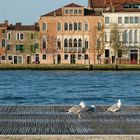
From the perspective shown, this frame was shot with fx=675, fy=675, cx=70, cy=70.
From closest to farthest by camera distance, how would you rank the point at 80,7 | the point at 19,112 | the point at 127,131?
the point at 127,131 → the point at 19,112 → the point at 80,7

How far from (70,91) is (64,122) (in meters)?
25.5

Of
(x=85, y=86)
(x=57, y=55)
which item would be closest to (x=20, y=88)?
(x=85, y=86)

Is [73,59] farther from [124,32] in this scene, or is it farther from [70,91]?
[70,91]

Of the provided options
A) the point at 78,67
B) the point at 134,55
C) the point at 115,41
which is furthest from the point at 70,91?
the point at 134,55

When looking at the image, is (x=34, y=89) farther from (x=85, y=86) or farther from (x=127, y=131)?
(x=127, y=131)

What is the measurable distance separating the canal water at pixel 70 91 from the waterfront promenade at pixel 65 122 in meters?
11.6

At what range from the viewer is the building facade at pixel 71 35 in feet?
284

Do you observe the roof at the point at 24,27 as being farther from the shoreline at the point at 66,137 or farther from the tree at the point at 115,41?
the shoreline at the point at 66,137

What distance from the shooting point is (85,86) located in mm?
51938

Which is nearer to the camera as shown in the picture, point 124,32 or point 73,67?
point 73,67

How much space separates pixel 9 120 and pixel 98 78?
4051cm

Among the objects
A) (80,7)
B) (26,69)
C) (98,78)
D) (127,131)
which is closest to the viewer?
(127,131)

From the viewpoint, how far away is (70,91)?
46.3m

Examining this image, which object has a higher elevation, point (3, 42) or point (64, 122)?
point (3, 42)
